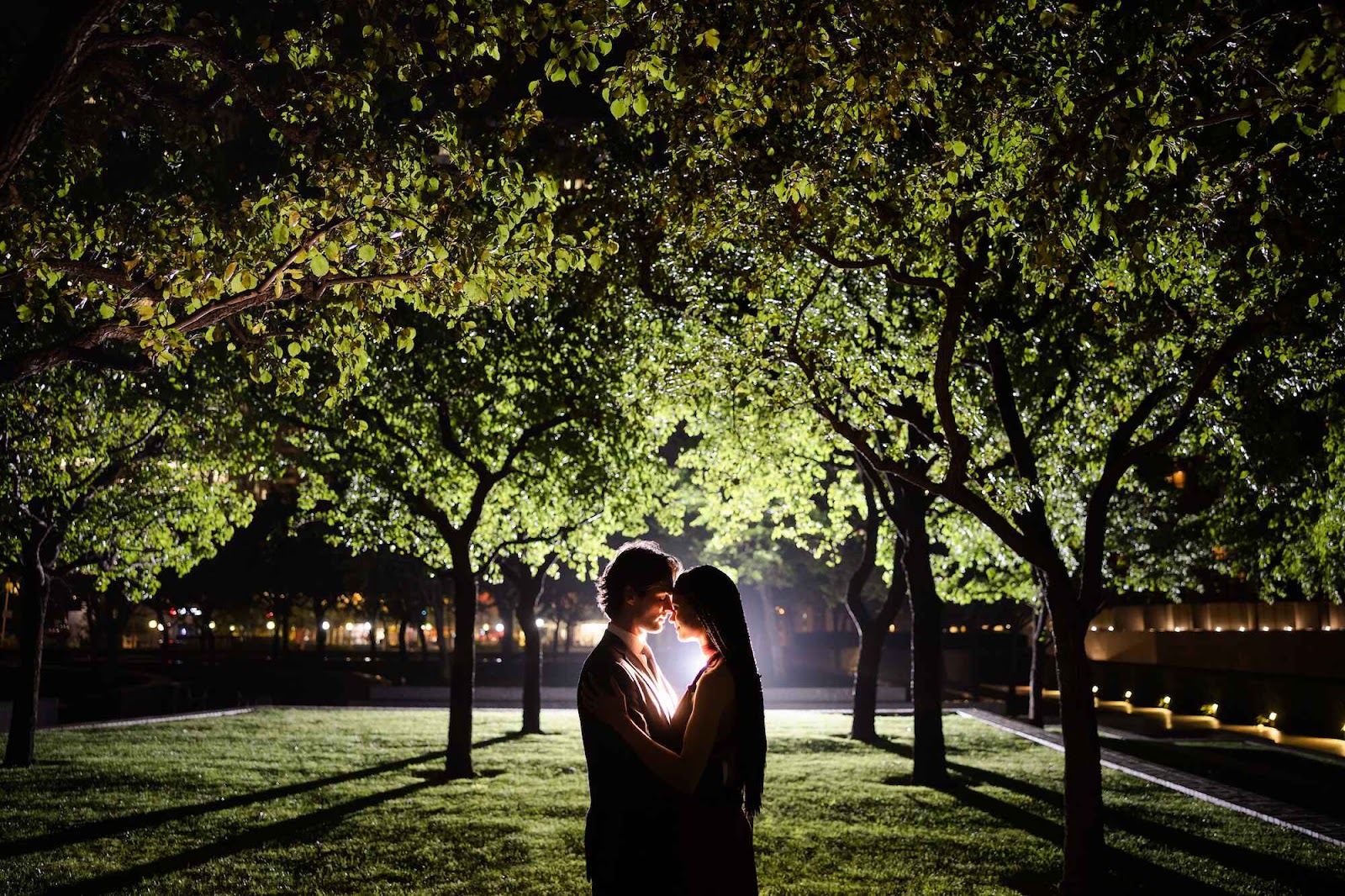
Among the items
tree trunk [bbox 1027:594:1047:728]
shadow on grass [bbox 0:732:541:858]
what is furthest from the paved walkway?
shadow on grass [bbox 0:732:541:858]

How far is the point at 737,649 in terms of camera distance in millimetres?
3947

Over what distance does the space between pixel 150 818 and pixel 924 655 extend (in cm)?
1034

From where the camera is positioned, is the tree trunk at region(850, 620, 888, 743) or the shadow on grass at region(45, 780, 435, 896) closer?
the shadow on grass at region(45, 780, 435, 896)

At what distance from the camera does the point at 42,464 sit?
14.6 m

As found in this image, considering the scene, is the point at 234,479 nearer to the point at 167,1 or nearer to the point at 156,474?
the point at 156,474

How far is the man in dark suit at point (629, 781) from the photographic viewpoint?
3.88 meters

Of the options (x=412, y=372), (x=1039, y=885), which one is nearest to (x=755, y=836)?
(x=1039, y=885)

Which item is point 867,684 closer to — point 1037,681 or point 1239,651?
point 1037,681

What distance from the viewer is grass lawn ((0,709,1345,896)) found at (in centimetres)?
887

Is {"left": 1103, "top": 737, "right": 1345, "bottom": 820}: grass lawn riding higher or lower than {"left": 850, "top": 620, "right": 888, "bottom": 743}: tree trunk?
lower

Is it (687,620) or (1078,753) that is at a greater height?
(687,620)

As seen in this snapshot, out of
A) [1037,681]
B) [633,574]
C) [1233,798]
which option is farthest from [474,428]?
[1037,681]

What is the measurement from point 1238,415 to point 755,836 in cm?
796

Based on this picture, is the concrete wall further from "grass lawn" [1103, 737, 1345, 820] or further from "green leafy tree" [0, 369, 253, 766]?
"green leafy tree" [0, 369, 253, 766]
